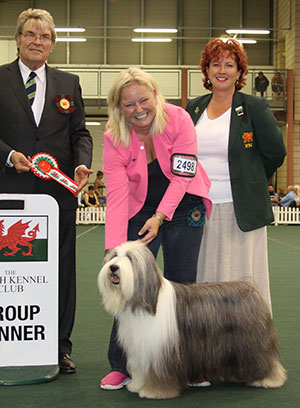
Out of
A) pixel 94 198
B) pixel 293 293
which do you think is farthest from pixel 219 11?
pixel 293 293

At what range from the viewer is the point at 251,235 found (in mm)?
3527

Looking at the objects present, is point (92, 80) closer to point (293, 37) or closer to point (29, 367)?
point (293, 37)

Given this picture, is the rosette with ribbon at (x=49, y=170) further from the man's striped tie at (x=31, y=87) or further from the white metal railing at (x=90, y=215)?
the white metal railing at (x=90, y=215)

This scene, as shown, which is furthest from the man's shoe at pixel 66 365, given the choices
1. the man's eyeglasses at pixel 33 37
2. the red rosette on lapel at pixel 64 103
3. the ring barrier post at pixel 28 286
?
the man's eyeglasses at pixel 33 37

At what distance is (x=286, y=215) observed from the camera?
53.7 ft

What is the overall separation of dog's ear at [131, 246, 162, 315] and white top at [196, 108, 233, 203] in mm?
797

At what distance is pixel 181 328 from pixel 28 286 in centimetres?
87

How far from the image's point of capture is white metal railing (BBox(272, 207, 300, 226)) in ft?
53.5

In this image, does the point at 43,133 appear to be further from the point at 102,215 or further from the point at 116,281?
the point at 102,215

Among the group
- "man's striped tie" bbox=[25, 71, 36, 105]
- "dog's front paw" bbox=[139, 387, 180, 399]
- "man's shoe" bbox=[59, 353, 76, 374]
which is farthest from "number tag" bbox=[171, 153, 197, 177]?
"man's shoe" bbox=[59, 353, 76, 374]

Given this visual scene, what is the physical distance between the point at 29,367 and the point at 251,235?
1414mm

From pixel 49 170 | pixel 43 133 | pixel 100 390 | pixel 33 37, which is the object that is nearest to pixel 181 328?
pixel 100 390

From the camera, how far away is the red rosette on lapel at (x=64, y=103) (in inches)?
139

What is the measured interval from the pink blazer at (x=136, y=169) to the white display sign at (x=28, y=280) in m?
0.36
